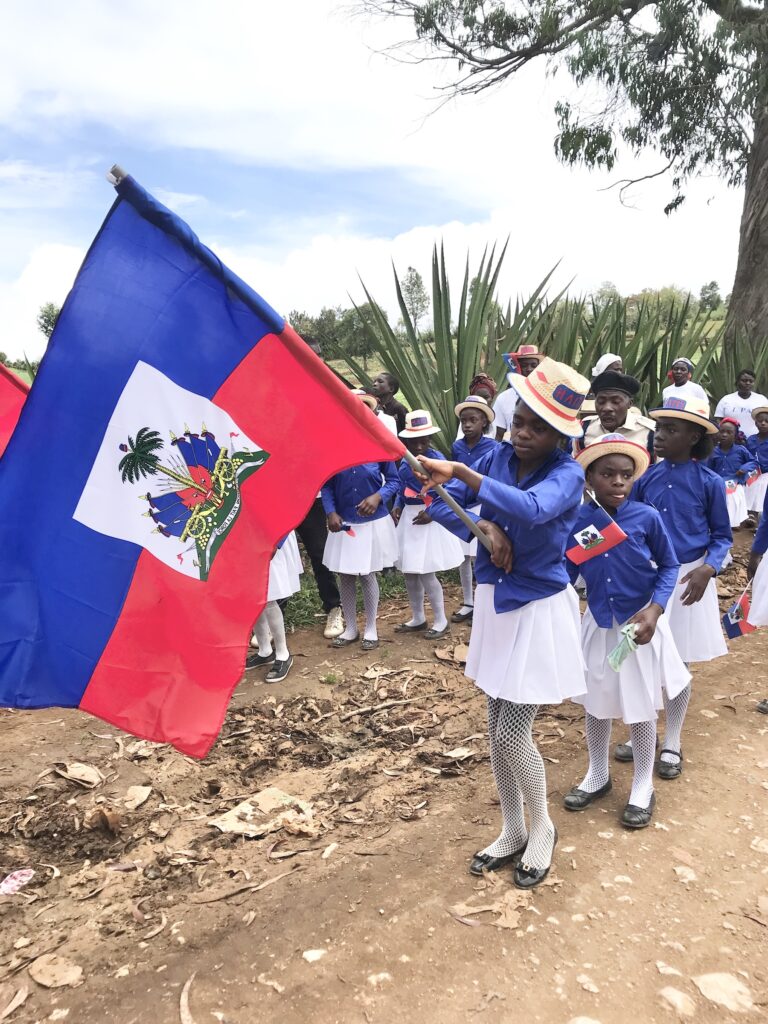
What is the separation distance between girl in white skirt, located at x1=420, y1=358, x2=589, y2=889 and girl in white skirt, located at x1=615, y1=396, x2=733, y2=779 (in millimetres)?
1236

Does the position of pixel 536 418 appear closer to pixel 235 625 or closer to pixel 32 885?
pixel 235 625

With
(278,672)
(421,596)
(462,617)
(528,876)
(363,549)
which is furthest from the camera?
(462,617)

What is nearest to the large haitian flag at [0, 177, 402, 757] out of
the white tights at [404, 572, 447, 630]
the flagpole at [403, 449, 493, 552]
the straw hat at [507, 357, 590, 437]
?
the flagpole at [403, 449, 493, 552]

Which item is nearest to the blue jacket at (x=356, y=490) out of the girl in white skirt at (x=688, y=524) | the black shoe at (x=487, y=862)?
the girl in white skirt at (x=688, y=524)

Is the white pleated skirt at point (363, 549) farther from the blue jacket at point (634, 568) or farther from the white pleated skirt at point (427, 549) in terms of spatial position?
the blue jacket at point (634, 568)

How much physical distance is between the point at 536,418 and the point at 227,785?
299 centimetres

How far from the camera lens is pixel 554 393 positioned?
2938 mm

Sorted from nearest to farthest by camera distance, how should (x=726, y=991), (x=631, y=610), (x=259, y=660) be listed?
(x=726, y=991), (x=631, y=610), (x=259, y=660)

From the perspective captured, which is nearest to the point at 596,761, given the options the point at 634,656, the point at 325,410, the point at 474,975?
the point at 634,656

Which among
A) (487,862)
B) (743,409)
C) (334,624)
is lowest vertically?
(487,862)

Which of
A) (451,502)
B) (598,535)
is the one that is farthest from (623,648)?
(451,502)

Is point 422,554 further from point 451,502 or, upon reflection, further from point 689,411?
point 451,502

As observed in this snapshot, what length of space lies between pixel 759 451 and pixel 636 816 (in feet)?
23.0

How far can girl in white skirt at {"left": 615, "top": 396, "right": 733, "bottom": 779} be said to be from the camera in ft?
14.0
